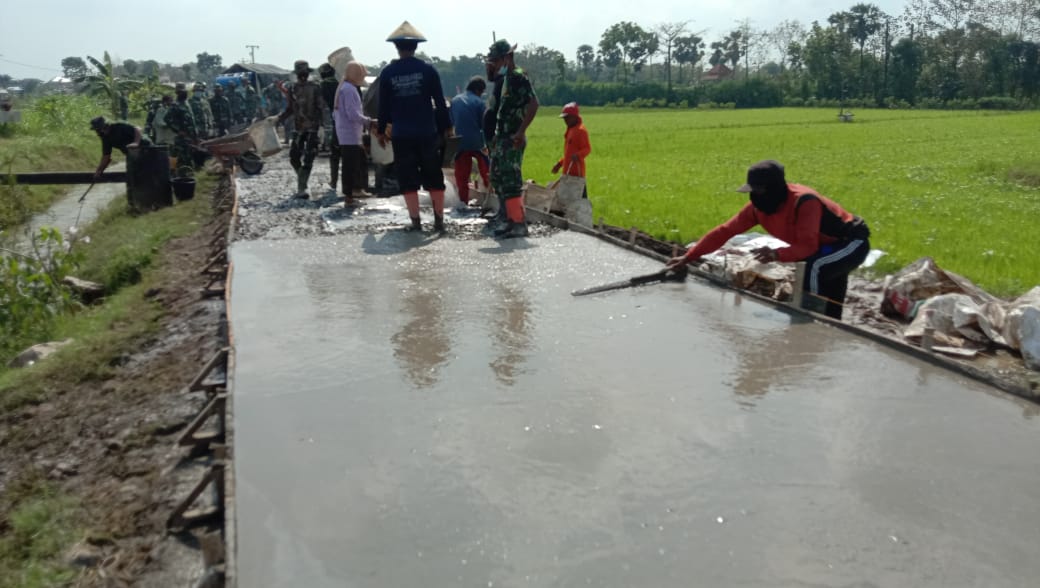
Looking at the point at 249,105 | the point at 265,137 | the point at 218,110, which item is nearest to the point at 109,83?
the point at 249,105

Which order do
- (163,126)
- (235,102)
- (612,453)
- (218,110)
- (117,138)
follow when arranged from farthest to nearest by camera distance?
(235,102) → (218,110) → (163,126) → (117,138) → (612,453)

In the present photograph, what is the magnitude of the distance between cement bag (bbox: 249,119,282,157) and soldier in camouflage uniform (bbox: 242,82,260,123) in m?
17.1

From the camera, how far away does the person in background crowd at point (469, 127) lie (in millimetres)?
8492

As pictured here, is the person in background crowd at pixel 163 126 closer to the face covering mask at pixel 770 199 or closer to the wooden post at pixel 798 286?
the face covering mask at pixel 770 199

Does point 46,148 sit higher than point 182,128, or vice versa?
point 182,128

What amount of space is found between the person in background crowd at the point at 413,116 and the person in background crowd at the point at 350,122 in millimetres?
1263

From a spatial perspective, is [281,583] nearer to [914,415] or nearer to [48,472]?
[48,472]

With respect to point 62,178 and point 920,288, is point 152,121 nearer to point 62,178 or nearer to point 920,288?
point 62,178

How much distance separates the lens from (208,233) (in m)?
9.33

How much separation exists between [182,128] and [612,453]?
12.7 meters

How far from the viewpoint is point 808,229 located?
4699mm

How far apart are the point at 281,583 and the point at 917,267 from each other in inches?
185

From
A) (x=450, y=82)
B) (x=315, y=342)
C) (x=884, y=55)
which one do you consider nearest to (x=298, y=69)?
(x=315, y=342)

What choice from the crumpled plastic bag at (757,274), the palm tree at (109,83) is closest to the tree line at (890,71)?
the palm tree at (109,83)
